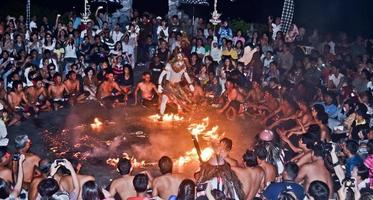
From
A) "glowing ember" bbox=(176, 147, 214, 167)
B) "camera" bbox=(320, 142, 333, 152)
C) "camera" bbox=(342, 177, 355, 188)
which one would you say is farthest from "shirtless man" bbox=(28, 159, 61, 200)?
"camera" bbox=(320, 142, 333, 152)

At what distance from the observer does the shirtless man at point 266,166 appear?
30.7 ft

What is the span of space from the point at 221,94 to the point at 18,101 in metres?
6.02

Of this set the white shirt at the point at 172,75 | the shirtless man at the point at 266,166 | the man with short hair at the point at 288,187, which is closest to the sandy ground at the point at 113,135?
the white shirt at the point at 172,75

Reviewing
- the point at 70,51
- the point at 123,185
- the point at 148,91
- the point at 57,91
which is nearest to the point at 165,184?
the point at 123,185

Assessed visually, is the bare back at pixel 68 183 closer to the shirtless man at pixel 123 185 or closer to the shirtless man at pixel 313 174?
the shirtless man at pixel 123 185

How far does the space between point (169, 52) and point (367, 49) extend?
719 cm

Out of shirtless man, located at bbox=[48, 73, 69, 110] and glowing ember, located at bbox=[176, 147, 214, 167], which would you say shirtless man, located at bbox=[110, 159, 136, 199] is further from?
shirtless man, located at bbox=[48, 73, 69, 110]

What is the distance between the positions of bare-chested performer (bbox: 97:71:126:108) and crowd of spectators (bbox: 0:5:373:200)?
4cm

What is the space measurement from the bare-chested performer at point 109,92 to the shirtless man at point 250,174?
8.01 m

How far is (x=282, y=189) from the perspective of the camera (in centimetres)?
810

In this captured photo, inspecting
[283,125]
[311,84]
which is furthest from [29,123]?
[311,84]

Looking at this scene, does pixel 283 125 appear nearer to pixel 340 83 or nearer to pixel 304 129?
pixel 304 129

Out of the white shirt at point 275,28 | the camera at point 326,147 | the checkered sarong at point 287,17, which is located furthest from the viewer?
the white shirt at point 275,28

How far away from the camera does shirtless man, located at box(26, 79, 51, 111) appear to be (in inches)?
599
